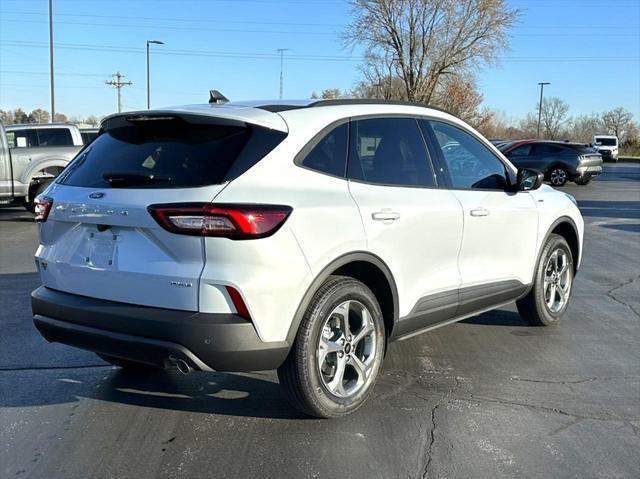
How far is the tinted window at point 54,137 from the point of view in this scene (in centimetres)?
1384

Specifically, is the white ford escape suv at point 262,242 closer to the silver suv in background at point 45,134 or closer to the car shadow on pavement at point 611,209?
the silver suv in background at point 45,134

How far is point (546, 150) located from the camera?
867 inches

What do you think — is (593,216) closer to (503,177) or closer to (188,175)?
→ (503,177)

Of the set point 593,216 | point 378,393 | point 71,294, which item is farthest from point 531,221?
point 593,216

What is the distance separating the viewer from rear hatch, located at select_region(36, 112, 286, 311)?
312 cm

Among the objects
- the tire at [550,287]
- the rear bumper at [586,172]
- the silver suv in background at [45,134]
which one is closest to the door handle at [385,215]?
the tire at [550,287]

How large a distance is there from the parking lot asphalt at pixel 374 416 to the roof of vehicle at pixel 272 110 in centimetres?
176

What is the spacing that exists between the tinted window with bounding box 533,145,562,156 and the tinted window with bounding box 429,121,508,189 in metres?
18.2

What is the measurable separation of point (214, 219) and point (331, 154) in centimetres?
93

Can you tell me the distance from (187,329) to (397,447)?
131cm

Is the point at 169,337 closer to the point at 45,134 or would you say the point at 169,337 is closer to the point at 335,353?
the point at 335,353

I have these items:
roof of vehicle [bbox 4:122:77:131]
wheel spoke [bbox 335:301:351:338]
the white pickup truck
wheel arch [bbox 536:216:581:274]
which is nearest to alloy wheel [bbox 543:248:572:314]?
wheel arch [bbox 536:216:581:274]

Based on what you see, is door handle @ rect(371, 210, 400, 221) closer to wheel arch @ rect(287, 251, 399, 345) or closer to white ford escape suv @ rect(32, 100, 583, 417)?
white ford escape suv @ rect(32, 100, 583, 417)

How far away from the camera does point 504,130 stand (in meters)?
81.8
